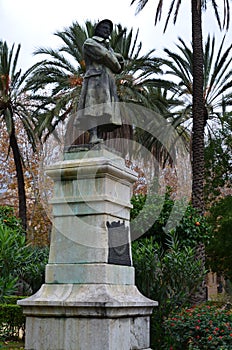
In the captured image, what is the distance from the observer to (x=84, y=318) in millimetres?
6488

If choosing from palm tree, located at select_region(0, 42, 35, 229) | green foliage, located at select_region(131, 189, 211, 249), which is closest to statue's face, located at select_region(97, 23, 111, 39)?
green foliage, located at select_region(131, 189, 211, 249)

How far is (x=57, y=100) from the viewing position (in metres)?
19.6

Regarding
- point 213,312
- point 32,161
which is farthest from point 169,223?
point 32,161

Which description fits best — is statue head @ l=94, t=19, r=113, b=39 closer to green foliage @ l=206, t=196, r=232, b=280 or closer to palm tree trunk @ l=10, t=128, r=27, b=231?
palm tree trunk @ l=10, t=128, r=27, b=231

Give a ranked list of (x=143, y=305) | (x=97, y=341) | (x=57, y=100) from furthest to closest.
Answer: (x=57, y=100), (x=143, y=305), (x=97, y=341)

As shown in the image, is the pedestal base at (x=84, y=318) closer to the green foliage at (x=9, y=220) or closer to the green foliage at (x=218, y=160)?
the green foliage at (x=9, y=220)

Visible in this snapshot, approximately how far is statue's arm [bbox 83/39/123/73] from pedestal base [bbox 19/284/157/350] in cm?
335

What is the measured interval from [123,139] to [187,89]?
3289 mm

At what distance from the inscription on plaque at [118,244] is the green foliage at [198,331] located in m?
2.03

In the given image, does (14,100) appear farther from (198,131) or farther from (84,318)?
(84,318)

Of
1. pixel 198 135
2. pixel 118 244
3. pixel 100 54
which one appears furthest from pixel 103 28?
pixel 198 135

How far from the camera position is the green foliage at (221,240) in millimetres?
21672

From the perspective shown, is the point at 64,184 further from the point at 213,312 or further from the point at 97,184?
the point at 213,312

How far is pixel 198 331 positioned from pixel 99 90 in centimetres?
437
